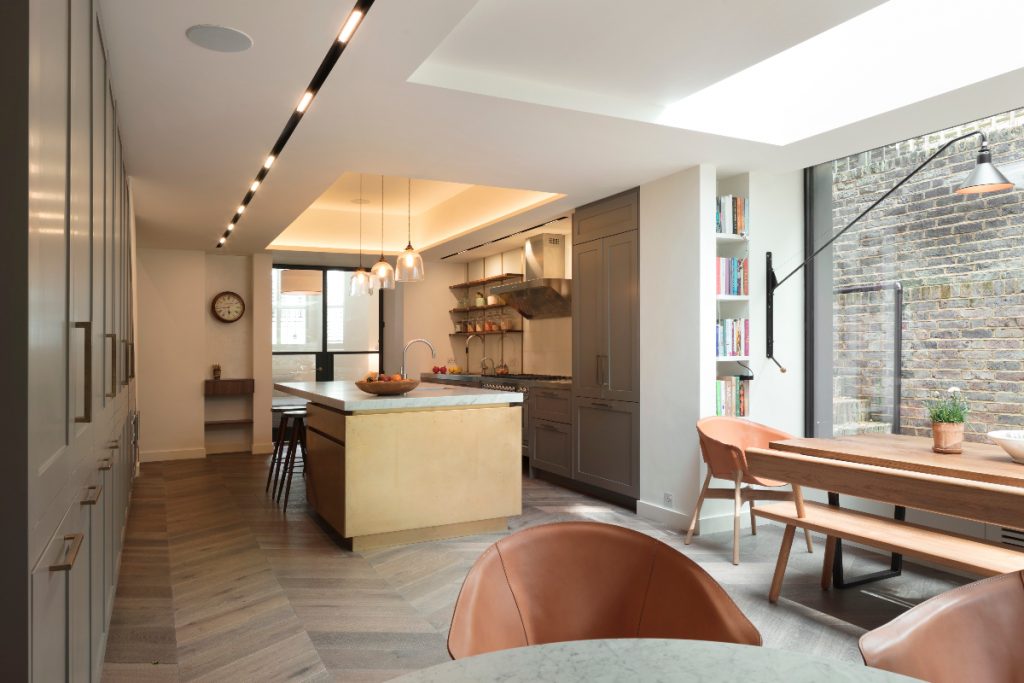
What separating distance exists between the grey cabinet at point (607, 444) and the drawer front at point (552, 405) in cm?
16

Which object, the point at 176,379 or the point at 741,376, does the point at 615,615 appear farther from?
the point at 176,379

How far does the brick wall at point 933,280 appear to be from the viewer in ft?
12.5

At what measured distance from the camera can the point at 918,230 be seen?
425cm

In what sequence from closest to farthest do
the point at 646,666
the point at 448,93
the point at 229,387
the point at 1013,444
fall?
the point at 646,666 → the point at 1013,444 → the point at 448,93 → the point at 229,387

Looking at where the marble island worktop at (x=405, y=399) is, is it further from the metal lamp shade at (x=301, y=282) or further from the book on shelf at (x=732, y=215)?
the metal lamp shade at (x=301, y=282)

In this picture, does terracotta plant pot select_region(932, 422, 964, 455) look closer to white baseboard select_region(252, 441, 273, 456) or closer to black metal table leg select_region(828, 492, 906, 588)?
black metal table leg select_region(828, 492, 906, 588)

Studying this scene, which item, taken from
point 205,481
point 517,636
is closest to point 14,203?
point 517,636

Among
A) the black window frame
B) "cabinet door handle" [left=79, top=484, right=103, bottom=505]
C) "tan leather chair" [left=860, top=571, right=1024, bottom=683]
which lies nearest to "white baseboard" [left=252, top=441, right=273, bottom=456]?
the black window frame

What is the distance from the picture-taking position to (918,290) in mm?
4242

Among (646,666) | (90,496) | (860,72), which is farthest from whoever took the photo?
(860,72)

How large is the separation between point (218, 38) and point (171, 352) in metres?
5.96

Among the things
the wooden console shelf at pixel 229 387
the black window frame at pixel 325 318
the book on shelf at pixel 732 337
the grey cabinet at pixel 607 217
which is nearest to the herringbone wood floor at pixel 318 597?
the book on shelf at pixel 732 337

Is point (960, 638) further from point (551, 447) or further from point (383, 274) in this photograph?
point (551, 447)

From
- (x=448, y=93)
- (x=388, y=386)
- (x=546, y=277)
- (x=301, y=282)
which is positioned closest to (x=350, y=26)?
(x=448, y=93)
